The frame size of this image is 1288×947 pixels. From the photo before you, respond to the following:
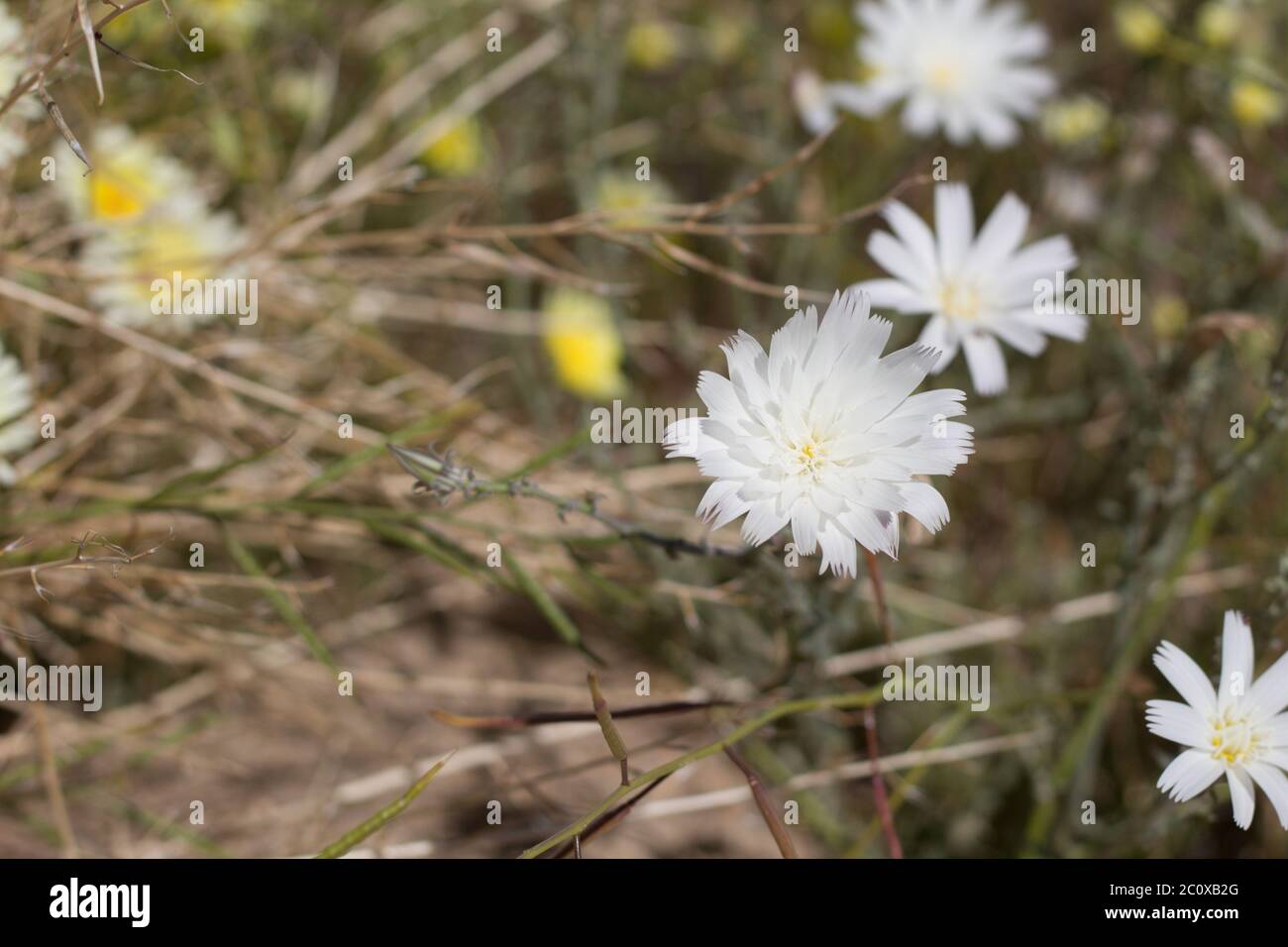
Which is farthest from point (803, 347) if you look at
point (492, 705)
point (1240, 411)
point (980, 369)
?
point (1240, 411)

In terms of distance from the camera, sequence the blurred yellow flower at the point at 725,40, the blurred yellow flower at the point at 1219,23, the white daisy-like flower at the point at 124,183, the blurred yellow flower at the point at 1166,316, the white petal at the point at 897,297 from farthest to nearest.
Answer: the blurred yellow flower at the point at 725,40
the blurred yellow flower at the point at 1219,23
the blurred yellow flower at the point at 1166,316
the white daisy-like flower at the point at 124,183
the white petal at the point at 897,297

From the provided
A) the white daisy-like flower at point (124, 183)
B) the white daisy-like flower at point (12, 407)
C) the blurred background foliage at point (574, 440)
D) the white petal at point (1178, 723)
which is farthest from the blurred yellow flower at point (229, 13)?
the white petal at point (1178, 723)

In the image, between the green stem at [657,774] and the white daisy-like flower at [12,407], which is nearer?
the green stem at [657,774]

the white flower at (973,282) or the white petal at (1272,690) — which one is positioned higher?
the white flower at (973,282)

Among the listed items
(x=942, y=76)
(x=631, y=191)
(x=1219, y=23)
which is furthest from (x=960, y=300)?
(x=1219, y=23)

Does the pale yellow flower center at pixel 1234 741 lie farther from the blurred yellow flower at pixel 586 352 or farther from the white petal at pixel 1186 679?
the blurred yellow flower at pixel 586 352

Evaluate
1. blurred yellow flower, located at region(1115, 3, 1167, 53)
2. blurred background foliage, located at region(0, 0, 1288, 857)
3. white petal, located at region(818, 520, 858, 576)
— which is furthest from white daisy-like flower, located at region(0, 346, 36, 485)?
blurred yellow flower, located at region(1115, 3, 1167, 53)

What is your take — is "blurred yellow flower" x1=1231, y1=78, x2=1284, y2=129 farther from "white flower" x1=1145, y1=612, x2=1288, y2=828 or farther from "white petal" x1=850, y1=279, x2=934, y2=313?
"white flower" x1=1145, y1=612, x2=1288, y2=828
